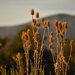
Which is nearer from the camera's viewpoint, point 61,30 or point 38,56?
point 61,30

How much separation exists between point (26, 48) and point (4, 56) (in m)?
10.8

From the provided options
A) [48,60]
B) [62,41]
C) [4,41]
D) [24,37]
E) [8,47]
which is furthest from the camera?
[4,41]

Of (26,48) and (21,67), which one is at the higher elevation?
(26,48)

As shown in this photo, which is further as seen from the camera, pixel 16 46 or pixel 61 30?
pixel 16 46

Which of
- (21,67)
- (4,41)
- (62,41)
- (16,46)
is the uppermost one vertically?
(62,41)

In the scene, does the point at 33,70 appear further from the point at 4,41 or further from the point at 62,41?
the point at 4,41

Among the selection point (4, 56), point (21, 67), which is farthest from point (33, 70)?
point (4, 56)

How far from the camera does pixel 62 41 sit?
3.52m

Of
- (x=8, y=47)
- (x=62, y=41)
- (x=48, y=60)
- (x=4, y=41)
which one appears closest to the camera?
(x=62, y=41)

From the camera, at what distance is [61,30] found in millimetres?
3340

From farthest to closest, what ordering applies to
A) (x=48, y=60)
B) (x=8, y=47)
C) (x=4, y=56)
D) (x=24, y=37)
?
(x=8, y=47)
(x=4, y=56)
(x=48, y=60)
(x=24, y=37)

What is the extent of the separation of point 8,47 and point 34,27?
11741mm

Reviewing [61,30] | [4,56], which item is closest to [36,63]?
[61,30]

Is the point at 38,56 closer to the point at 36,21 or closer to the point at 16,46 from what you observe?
the point at 36,21
